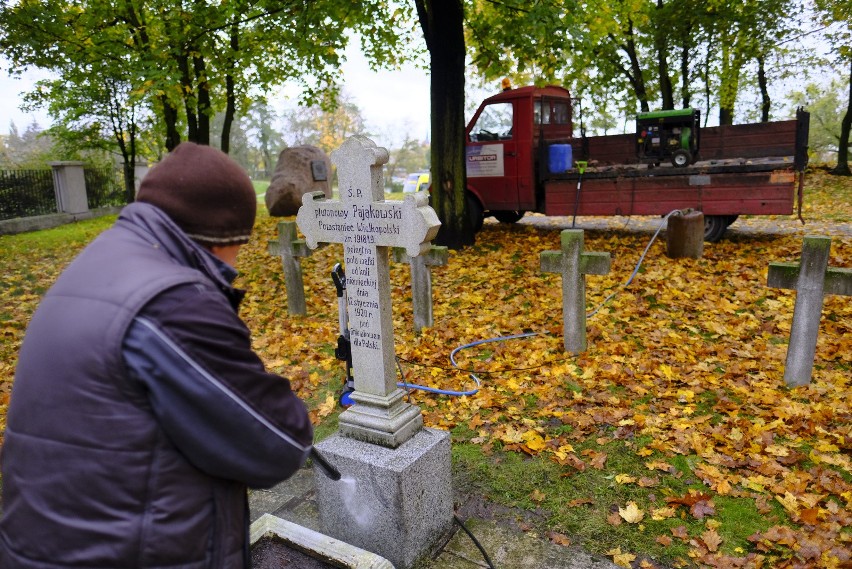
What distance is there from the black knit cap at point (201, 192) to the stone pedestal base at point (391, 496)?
5.91 ft

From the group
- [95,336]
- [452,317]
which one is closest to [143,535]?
[95,336]

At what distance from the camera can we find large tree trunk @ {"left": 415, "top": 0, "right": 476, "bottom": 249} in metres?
9.70

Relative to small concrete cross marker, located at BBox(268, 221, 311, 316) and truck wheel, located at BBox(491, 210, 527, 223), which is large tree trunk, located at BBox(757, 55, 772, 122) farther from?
small concrete cross marker, located at BBox(268, 221, 311, 316)

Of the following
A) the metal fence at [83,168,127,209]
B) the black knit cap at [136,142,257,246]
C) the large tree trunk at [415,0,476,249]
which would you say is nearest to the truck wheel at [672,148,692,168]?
the large tree trunk at [415,0,476,249]

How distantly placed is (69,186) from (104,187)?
7.42 feet

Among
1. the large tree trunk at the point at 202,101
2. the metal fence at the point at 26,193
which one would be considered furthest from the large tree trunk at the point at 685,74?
the metal fence at the point at 26,193

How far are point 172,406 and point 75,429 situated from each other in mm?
245

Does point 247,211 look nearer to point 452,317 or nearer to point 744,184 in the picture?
point 452,317

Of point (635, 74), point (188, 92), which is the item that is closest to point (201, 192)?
point (188, 92)

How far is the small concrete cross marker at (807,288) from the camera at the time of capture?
4.50 m

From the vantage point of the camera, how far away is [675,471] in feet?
12.7

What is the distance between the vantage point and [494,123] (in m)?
11.7

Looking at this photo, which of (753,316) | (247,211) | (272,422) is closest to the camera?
(272,422)

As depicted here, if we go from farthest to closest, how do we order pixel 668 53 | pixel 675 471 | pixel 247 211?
1. pixel 668 53
2. pixel 675 471
3. pixel 247 211
